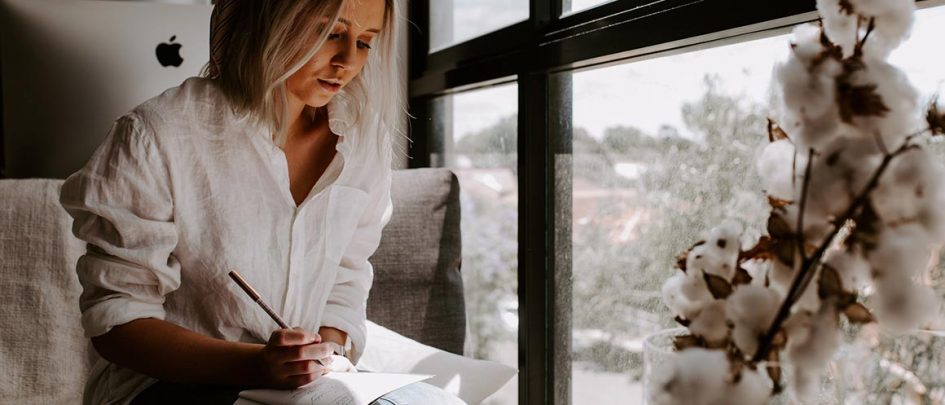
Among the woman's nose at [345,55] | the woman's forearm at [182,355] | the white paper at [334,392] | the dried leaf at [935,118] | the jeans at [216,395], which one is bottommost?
the jeans at [216,395]

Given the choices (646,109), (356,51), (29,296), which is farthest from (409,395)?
(29,296)

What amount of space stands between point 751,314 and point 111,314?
95 centimetres

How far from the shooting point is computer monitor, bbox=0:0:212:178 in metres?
1.97

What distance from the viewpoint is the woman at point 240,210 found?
1226mm

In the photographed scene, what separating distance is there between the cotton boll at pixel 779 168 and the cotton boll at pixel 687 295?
0.08m

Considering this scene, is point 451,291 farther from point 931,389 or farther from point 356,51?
point 931,389

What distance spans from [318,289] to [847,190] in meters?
1.09

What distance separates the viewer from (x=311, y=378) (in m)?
1.21

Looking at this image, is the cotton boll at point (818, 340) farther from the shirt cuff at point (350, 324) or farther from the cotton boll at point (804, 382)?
the shirt cuff at point (350, 324)

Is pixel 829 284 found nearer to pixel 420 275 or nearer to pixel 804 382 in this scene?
pixel 804 382

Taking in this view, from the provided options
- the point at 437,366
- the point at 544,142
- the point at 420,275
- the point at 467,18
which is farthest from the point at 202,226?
the point at 467,18

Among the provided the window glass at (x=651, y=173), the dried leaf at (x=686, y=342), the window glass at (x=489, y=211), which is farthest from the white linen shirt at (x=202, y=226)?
the dried leaf at (x=686, y=342)

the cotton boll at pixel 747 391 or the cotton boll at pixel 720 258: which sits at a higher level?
the cotton boll at pixel 720 258

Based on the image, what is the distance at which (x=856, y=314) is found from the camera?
19.8 inches
